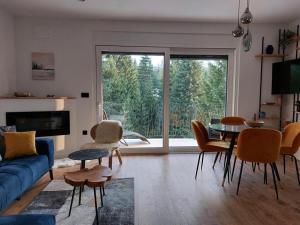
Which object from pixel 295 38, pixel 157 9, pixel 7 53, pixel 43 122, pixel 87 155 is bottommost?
pixel 87 155

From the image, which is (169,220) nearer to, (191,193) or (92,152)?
(191,193)

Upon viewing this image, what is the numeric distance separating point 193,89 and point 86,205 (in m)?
3.35

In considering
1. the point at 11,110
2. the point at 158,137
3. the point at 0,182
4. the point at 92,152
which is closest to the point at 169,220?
the point at 92,152

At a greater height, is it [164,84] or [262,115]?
[164,84]

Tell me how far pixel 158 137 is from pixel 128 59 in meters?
1.68

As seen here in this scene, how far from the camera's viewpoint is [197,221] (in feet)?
8.12

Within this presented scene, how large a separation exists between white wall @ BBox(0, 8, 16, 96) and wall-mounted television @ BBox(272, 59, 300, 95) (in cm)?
500

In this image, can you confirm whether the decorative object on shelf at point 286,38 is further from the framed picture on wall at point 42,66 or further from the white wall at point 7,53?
the white wall at point 7,53

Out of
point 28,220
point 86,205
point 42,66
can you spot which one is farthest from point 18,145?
→ point 42,66

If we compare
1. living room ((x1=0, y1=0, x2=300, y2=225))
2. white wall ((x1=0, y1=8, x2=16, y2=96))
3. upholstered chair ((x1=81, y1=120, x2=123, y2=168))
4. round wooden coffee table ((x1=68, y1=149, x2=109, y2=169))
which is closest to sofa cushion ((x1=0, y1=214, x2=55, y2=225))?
round wooden coffee table ((x1=68, y1=149, x2=109, y2=169))

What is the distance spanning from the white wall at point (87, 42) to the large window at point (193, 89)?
335mm

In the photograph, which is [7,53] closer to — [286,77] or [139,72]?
[139,72]

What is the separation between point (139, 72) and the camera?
5129mm

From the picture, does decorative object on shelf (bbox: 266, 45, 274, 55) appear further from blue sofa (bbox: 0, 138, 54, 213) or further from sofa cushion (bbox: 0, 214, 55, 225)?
sofa cushion (bbox: 0, 214, 55, 225)
